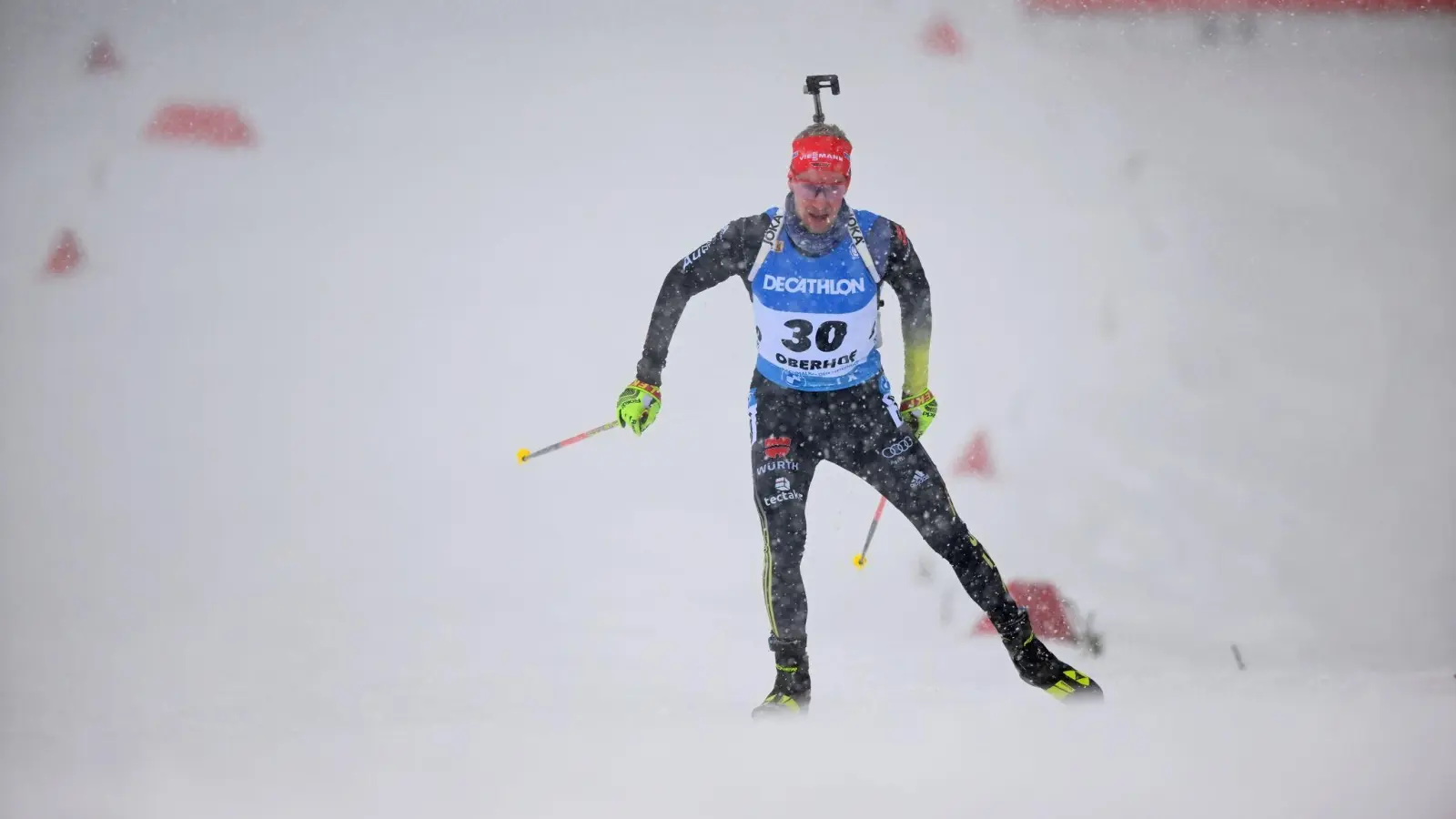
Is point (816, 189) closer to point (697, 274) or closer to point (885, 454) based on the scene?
point (697, 274)

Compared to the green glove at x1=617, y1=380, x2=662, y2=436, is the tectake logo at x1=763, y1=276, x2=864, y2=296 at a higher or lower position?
higher

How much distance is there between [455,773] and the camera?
4160 millimetres

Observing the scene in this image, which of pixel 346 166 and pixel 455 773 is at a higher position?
pixel 346 166

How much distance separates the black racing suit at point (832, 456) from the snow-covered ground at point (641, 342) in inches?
66.0

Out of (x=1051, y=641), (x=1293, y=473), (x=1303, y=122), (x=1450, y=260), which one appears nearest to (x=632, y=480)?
(x=1051, y=641)

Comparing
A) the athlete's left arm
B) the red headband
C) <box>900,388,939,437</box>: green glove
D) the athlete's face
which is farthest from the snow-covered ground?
the red headband

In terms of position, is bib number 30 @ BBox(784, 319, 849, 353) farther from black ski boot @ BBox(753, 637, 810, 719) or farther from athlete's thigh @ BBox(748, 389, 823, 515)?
black ski boot @ BBox(753, 637, 810, 719)

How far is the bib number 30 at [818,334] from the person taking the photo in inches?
156

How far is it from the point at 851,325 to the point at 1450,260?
5.55 meters

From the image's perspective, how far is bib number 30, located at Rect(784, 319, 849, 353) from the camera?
3.96 m

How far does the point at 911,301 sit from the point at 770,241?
0.57 m

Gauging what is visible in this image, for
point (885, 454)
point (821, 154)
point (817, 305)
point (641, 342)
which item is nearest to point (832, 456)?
point (885, 454)

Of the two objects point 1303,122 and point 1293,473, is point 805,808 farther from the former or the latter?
point 1303,122

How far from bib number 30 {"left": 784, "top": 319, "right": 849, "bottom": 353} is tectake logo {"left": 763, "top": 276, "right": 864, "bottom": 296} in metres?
0.10
